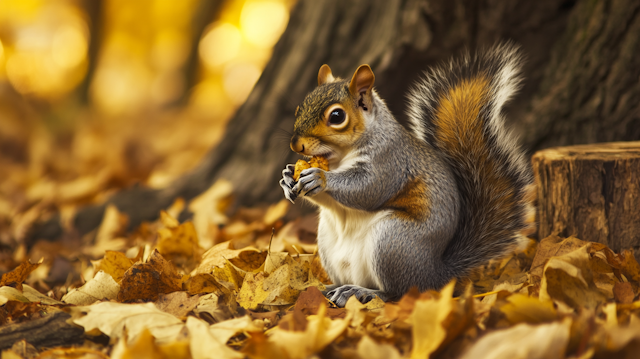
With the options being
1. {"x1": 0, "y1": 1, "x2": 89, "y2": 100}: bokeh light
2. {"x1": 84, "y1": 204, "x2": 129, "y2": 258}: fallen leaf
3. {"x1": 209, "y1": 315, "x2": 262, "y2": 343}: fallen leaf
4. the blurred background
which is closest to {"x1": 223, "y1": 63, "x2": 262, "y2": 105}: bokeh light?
the blurred background

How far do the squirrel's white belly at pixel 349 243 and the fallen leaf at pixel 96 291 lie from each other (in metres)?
0.63

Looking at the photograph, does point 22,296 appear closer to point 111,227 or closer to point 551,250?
point 111,227

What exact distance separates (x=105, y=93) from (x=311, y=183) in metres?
12.2

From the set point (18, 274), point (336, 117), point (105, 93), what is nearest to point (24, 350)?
point (18, 274)

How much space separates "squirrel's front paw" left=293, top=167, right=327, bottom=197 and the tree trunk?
391 millimetres

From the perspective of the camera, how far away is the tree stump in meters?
1.56

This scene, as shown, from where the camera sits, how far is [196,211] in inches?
98.6

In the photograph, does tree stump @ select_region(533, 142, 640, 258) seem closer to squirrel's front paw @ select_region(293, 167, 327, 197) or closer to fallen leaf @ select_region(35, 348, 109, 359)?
squirrel's front paw @ select_region(293, 167, 327, 197)

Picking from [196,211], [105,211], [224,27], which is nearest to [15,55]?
[105,211]

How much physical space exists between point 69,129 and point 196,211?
505 centimetres

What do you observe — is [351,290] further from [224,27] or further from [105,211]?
[224,27]

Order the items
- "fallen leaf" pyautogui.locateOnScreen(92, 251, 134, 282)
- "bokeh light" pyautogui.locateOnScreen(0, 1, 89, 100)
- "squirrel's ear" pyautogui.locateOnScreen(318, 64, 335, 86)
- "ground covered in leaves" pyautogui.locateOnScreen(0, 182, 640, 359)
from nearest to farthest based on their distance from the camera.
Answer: "ground covered in leaves" pyautogui.locateOnScreen(0, 182, 640, 359) < "fallen leaf" pyautogui.locateOnScreen(92, 251, 134, 282) < "squirrel's ear" pyautogui.locateOnScreen(318, 64, 335, 86) < "bokeh light" pyautogui.locateOnScreen(0, 1, 89, 100)

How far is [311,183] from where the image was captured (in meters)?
1.40

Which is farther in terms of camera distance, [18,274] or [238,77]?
[238,77]
